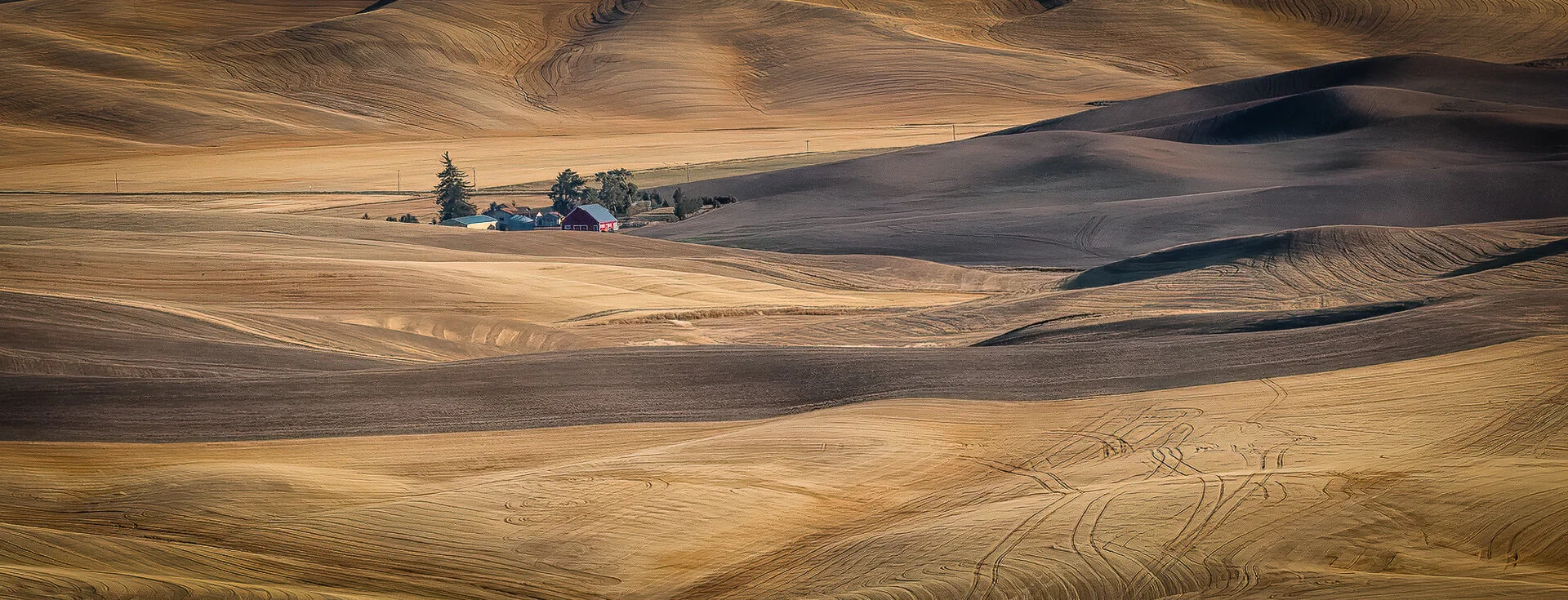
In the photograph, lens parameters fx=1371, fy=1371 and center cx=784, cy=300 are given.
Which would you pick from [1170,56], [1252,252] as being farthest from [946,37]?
[1252,252]

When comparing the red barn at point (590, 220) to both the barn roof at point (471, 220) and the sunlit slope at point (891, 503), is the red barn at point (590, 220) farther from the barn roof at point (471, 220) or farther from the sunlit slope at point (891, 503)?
the sunlit slope at point (891, 503)

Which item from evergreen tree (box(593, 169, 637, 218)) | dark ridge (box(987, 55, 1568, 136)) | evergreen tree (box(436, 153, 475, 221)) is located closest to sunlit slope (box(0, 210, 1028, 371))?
evergreen tree (box(436, 153, 475, 221))

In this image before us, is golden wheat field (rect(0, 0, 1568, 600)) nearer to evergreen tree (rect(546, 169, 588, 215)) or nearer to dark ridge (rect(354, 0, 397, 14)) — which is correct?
evergreen tree (rect(546, 169, 588, 215))

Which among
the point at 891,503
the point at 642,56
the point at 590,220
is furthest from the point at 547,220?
the point at 642,56

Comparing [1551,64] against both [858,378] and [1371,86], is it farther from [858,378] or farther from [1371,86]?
[858,378]

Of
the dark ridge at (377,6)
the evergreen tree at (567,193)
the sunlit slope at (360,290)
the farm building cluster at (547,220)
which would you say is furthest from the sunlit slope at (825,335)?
the dark ridge at (377,6)

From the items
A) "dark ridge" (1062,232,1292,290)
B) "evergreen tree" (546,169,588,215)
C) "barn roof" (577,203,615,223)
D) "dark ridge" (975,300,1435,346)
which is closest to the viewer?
"dark ridge" (975,300,1435,346)

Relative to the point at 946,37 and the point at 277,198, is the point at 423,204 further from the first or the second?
the point at 946,37
